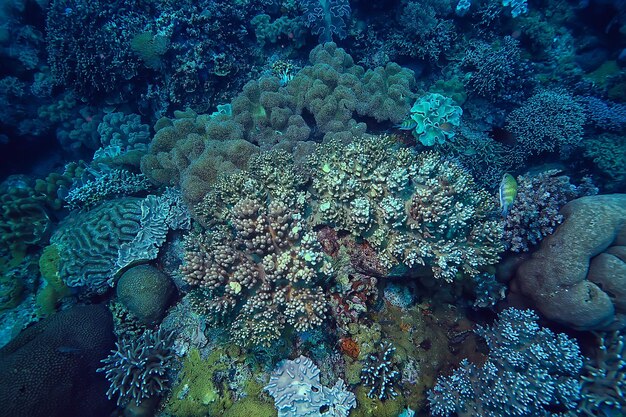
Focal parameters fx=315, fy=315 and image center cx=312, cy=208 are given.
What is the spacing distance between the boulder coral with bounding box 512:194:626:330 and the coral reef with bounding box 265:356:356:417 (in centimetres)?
278

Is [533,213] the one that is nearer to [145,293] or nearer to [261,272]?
[261,272]

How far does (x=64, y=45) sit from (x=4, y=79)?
268 cm

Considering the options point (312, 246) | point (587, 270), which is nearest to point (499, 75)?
point (587, 270)

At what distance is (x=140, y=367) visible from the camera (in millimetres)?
3996

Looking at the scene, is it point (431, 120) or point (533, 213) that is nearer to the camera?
point (533, 213)

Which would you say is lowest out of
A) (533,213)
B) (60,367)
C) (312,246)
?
(60,367)

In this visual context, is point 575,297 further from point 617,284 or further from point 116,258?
point 116,258

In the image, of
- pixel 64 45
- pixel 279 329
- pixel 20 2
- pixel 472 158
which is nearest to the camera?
pixel 279 329

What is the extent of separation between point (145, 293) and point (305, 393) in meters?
2.60

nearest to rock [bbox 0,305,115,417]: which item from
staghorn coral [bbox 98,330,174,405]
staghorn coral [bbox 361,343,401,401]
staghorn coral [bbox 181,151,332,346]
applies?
staghorn coral [bbox 98,330,174,405]

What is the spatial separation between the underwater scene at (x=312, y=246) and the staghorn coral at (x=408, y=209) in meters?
0.03

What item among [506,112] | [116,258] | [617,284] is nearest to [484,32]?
[506,112]

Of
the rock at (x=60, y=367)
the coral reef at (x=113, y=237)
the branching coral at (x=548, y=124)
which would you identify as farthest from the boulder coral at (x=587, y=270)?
the rock at (x=60, y=367)

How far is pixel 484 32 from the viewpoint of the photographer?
322 inches
